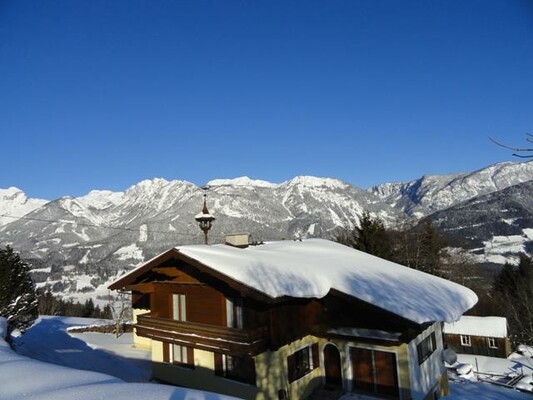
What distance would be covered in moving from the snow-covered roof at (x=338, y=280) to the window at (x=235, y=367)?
3428 millimetres

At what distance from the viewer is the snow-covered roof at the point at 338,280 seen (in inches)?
524

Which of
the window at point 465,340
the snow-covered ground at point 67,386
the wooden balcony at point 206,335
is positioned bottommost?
the window at point 465,340

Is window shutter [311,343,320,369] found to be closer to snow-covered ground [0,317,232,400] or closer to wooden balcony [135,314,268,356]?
wooden balcony [135,314,268,356]

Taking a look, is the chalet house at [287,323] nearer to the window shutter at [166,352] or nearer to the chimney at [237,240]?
the window shutter at [166,352]

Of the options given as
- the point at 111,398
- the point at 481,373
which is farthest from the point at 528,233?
the point at 111,398

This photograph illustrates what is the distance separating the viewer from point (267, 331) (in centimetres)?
1415

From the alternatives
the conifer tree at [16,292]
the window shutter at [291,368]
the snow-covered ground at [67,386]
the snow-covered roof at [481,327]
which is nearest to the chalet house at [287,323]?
the window shutter at [291,368]

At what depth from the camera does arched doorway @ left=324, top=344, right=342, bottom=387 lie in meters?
15.8

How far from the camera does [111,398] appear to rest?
362cm

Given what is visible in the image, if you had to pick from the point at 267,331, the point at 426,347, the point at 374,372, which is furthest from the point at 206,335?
the point at 426,347

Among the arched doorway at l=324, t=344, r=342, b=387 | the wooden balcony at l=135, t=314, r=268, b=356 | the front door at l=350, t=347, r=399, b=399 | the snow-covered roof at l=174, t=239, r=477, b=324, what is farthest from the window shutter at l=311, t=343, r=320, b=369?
the snow-covered roof at l=174, t=239, r=477, b=324

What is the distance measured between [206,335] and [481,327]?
124 feet

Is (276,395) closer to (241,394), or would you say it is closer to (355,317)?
(241,394)

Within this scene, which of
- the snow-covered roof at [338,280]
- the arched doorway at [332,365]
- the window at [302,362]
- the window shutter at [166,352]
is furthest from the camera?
the window shutter at [166,352]
